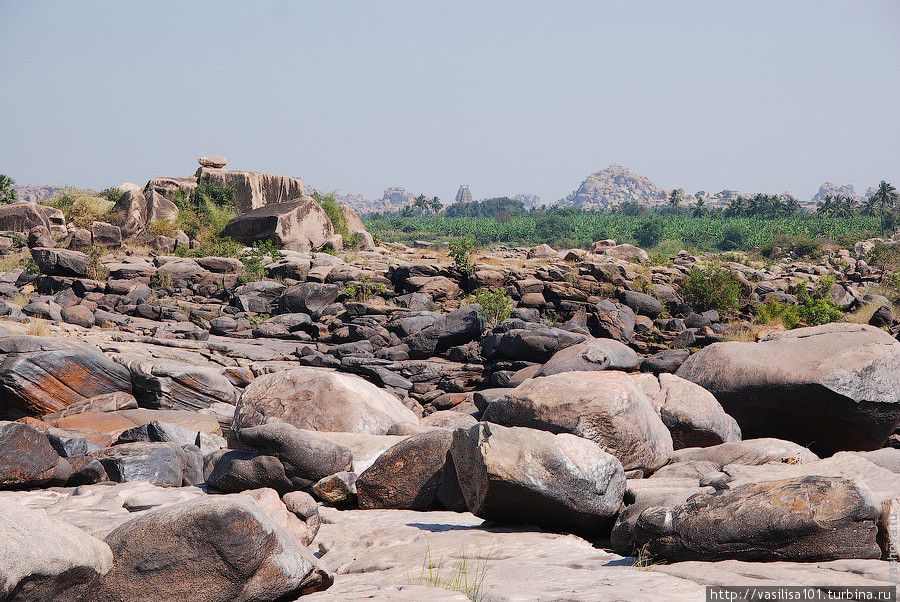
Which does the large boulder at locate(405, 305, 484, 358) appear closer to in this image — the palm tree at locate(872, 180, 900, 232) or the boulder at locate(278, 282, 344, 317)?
the boulder at locate(278, 282, 344, 317)

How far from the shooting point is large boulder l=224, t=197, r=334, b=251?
2938cm

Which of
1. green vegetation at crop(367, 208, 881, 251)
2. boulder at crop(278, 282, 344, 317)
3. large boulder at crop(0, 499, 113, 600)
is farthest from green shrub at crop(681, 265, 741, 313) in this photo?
green vegetation at crop(367, 208, 881, 251)

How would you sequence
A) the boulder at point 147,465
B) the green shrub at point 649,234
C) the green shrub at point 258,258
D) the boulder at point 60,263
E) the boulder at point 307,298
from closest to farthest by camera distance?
1. the boulder at point 147,465
2. the boulder at point 307,298
3. the boulder at point 60,263
4. the green shrub at point 258,258
5. the green shrub at point 649,234

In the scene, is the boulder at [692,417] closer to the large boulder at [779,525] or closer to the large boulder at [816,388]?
the large boulder at [816,388]

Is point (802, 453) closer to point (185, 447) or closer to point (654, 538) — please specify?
point (654, 538)

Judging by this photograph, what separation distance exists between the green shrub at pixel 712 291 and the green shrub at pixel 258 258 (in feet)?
46.7

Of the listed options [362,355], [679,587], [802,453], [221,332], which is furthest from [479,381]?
[679,587]

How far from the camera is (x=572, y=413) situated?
7.09 m

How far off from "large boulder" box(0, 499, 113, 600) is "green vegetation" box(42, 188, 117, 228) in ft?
95.3

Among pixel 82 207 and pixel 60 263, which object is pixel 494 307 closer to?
pixel 60 263

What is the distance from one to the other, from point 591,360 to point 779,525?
34.8 feet

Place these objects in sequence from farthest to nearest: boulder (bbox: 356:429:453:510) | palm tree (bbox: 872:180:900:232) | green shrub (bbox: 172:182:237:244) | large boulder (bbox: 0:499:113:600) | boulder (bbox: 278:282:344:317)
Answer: palm tree (bbox: 872:180:900:232) < green shrub (bbox: 172:182:237:244) < boulder (bbox: 278:282:344:317) < boulder (bbox: 356:429:453:510) < large boulder (bbox: 0:499:113:600)

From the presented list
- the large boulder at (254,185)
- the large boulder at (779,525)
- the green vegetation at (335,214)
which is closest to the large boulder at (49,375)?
the large boulder at (779,525)

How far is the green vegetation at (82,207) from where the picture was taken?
3025 centimetres
